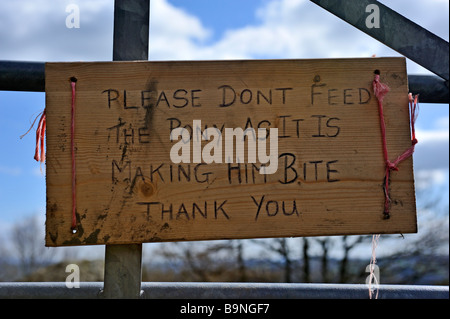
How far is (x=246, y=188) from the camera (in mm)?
1303

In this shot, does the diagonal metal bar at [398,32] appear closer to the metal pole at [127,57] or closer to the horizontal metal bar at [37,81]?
the horizontal metal bar at [37,81]

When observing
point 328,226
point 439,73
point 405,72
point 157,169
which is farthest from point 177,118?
point 439,73

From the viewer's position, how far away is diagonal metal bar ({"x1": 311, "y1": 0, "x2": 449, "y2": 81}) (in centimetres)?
138

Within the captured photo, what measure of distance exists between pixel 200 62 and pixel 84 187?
51cm

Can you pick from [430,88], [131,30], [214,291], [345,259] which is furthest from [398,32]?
[345,259]

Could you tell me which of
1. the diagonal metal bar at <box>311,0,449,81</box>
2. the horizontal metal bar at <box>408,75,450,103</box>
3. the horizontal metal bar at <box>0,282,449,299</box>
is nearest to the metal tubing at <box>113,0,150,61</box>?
the diagonal metal bar at <box>311,0,449,81</box>

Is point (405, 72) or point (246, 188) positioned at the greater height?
point (405, 72)

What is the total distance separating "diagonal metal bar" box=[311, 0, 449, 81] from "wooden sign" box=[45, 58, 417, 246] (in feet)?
0.43

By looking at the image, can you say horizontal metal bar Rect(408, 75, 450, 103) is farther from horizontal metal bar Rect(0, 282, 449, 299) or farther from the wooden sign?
horizontal metal bar Rect(0, 282, 449, 299)

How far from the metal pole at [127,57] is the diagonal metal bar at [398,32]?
55 centimetres

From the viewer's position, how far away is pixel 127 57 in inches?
53.6

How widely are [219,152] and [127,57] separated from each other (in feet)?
1.35

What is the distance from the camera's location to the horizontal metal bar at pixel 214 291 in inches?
55.2

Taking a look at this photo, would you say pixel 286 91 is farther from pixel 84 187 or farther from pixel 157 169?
pixel 84 187
